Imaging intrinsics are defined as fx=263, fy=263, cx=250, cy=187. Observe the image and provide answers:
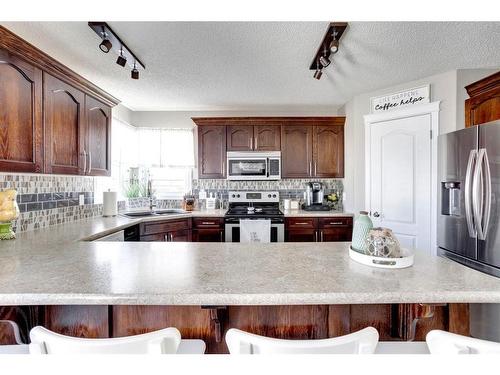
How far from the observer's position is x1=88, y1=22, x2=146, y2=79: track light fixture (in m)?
1.73

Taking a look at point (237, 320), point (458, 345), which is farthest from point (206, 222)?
point (458, 345)

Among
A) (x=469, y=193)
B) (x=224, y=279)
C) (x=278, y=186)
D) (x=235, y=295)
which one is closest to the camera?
(x=235, y=295)

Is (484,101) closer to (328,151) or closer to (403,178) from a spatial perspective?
(403,178)

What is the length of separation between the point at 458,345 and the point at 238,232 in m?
2.68

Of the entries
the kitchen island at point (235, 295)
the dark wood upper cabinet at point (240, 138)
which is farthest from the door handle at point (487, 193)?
the dark wood upper cabinet at point (240, 138)

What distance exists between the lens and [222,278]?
0.98 m

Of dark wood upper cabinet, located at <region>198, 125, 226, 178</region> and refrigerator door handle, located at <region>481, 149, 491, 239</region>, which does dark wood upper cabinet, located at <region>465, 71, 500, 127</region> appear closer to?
refrigerator door handle, located at <region>481, 149, 491, 239</region>

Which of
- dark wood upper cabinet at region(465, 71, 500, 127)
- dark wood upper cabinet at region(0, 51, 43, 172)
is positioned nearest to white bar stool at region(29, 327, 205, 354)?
dark wood upper cabinet at region(0, 51, 43, 172)

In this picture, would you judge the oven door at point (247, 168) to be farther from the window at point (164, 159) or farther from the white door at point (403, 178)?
the white door at point (403, 178)

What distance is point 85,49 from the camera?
2.06m

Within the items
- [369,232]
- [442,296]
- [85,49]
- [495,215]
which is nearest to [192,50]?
[85,49]

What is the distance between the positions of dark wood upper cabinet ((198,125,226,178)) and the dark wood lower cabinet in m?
2.68

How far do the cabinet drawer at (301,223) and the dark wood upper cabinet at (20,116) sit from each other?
8.25ft
